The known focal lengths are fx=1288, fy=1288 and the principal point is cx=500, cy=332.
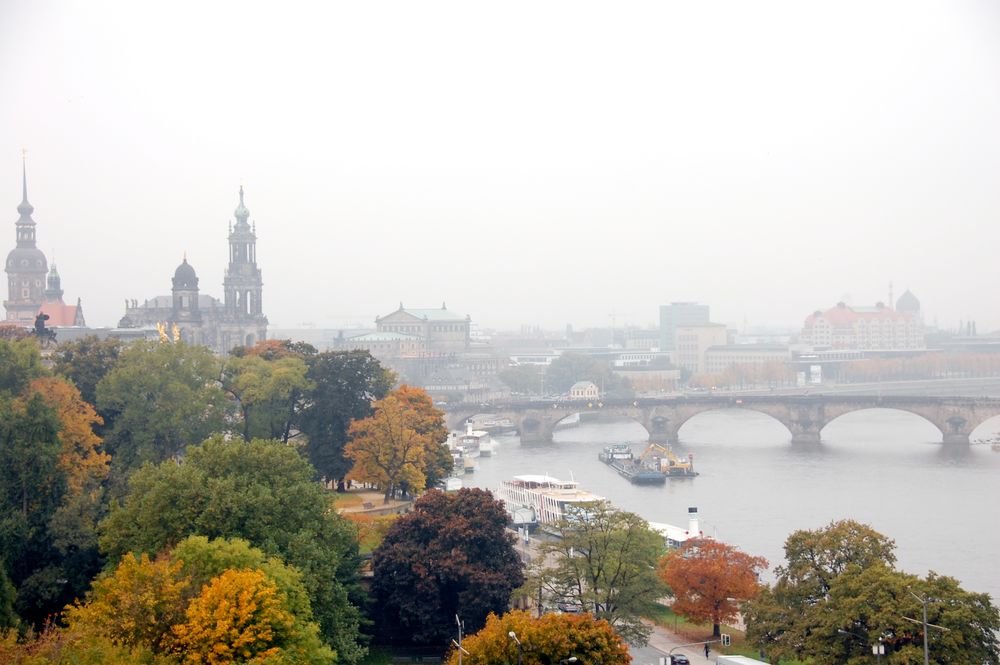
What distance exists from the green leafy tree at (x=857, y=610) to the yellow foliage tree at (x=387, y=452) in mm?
14794

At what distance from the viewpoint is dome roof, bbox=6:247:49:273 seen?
99625 millimetres

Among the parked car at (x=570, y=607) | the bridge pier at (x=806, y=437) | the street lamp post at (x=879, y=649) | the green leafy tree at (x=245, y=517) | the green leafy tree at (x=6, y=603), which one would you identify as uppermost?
the green leafy tree at (x=245, y=517)

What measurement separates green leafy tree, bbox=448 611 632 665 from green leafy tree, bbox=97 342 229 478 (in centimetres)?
1525

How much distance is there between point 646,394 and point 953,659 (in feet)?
350

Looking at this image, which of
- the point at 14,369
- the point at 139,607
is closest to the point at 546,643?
the point at 139,607

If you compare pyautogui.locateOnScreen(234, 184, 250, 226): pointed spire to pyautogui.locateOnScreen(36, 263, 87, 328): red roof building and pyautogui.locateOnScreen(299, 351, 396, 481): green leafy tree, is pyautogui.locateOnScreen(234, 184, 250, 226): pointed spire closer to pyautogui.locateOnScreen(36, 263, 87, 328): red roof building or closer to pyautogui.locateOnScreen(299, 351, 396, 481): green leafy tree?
pyautogui.locateOnScreen(36, 263, 87, 328): red roof building

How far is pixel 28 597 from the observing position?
89.0 feet

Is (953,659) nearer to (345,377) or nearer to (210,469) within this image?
(210,469)

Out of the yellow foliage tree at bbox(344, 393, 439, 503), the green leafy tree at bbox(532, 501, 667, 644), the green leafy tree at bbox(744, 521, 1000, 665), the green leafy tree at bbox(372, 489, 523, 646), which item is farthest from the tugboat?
the green leafy tree at bbox(744, 521, 1000, 665)

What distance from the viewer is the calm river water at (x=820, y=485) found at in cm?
4537

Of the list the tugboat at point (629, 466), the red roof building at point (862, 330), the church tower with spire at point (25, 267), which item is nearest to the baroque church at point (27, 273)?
the church tower with spire at point (25, 267)

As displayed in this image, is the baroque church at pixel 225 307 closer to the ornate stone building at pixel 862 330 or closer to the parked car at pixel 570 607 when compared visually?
the parked car at pixel 570 607

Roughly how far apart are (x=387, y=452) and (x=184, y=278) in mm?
49576

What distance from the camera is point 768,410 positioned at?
283ft
